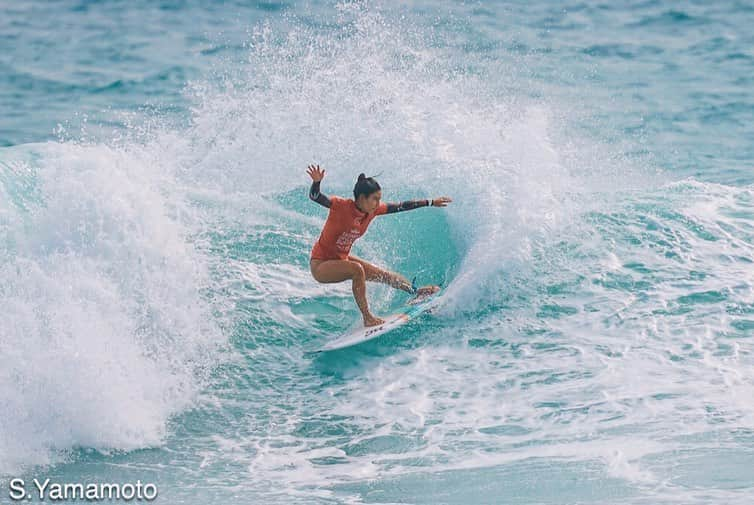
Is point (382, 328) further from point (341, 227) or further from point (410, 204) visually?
point (410, 204)

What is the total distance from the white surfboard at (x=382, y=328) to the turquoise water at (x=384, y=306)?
0.12 meters

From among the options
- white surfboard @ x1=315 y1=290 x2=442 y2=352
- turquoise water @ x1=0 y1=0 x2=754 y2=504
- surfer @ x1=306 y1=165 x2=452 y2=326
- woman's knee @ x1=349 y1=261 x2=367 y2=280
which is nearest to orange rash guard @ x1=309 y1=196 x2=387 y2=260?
surfer @ x1=306 y1=165 x2=452 y2=326

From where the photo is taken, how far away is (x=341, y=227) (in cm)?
817

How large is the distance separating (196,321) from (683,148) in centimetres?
912

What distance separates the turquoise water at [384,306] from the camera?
6445 millimetres

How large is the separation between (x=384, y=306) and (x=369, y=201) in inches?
52.9

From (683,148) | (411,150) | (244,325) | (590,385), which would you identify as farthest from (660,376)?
(683,148)

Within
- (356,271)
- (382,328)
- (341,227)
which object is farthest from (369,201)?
(382,328)

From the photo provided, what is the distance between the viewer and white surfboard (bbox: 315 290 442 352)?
26.8 ft

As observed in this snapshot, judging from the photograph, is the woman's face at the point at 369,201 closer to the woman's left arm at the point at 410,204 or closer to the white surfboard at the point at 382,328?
the woman's left arm at the point at 410,204

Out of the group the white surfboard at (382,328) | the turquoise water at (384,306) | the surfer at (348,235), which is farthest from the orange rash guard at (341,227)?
the turquoise water at (384,306)

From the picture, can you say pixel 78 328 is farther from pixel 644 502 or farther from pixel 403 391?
pixel 644 502

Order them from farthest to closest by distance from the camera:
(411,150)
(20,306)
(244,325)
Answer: (411,150) < (244,325) < (20,306)

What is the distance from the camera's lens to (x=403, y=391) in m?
7.63
